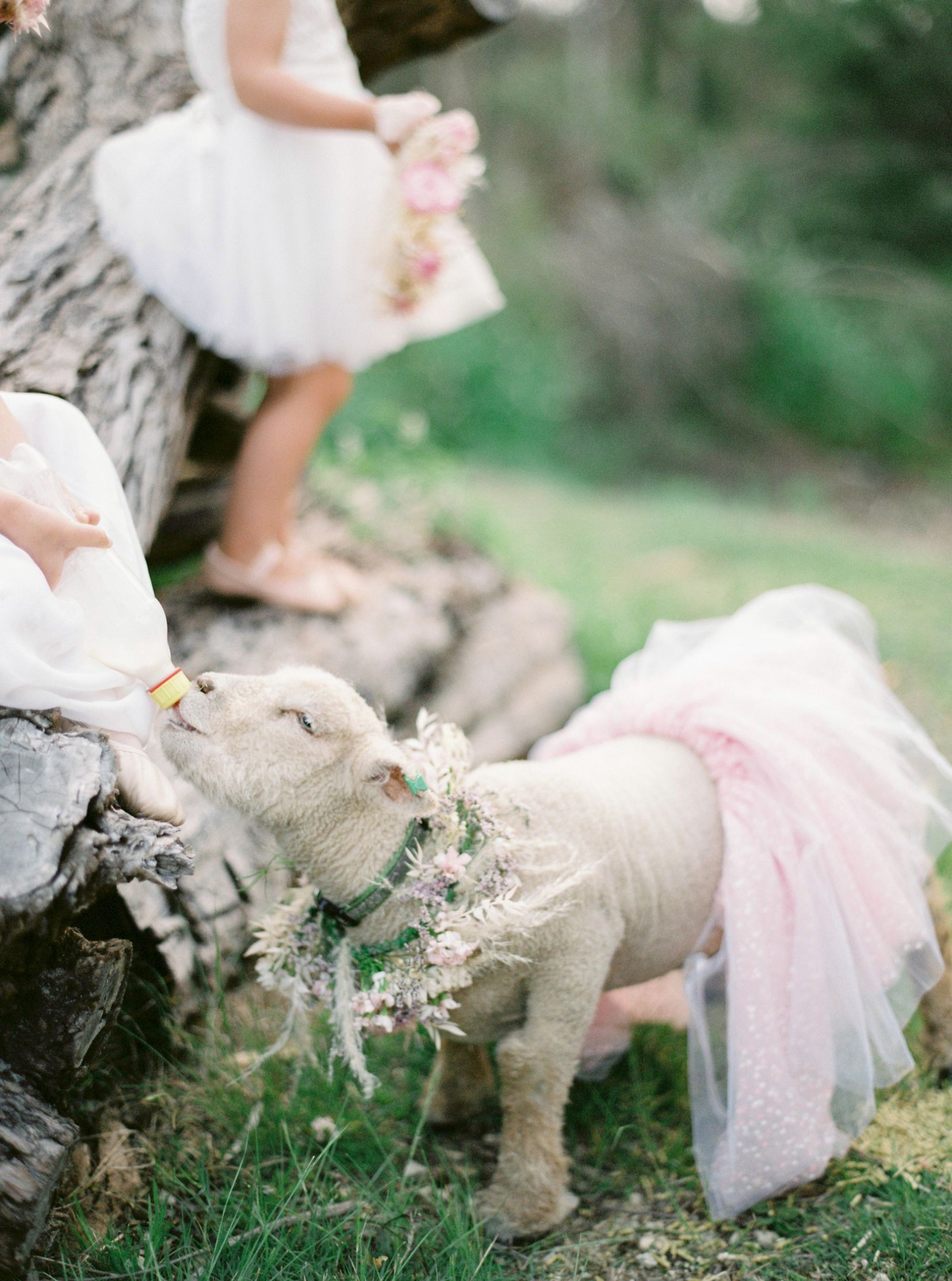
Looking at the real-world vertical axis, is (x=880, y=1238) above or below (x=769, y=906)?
below

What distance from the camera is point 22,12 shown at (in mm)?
1702

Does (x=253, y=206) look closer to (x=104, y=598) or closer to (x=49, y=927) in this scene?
(x=104, y=598)

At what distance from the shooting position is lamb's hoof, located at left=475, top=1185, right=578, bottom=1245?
1.92 meters

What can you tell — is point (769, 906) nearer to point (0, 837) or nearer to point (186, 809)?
point (186, 809)

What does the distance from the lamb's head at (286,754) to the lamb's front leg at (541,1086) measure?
0.45 m

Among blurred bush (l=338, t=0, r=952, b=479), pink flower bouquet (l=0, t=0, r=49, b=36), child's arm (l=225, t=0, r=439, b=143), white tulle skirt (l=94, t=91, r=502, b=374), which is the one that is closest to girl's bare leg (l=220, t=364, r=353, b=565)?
white tulle skirt (l=94, t=91, r=502, b=374)

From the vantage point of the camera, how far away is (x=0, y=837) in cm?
141

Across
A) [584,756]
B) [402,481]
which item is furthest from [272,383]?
[584,756]

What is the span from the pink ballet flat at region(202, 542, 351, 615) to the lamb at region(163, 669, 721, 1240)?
1.11 metres

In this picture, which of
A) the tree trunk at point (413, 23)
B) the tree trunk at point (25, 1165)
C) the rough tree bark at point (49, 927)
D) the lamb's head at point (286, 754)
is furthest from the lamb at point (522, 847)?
the tree trunk at point (413, 23)

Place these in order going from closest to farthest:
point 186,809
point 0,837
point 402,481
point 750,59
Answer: point 0,837, point 186,809, point 402,481, point 750,59

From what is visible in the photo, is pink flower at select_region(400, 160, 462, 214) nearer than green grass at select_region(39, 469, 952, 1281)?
No

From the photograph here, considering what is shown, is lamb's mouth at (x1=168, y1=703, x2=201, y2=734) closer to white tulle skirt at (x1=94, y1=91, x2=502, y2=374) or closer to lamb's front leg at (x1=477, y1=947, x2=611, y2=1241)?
lamb's front leg at (x1=477, y1=947, x2=611, y2=1241)

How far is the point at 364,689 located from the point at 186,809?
87 centimetres
